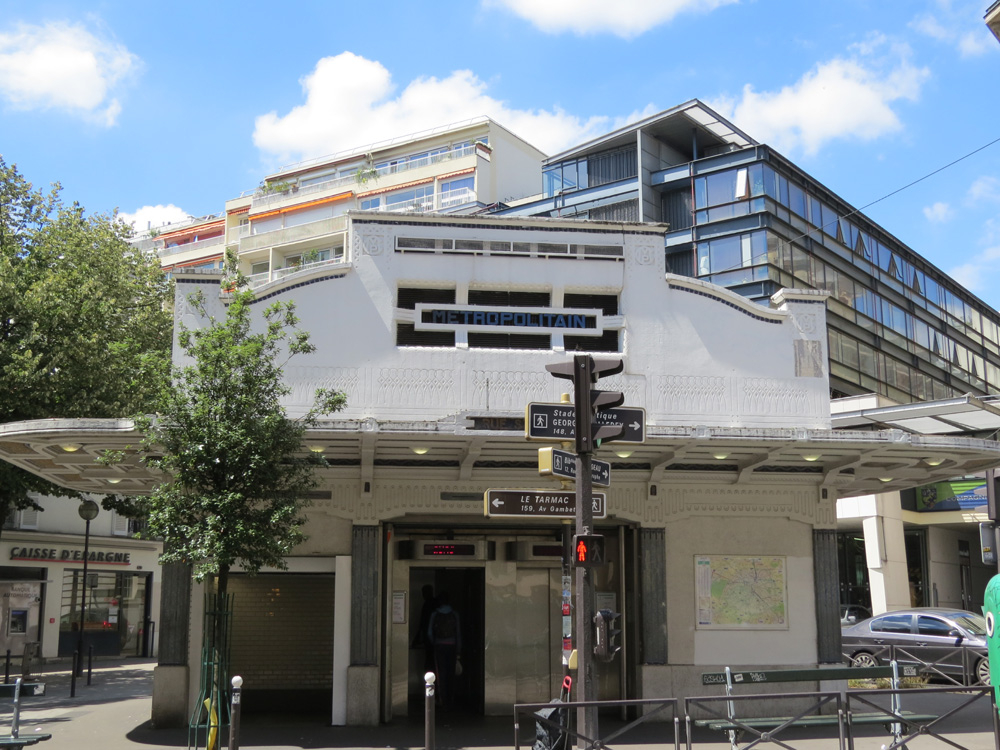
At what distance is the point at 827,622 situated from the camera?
16531mm

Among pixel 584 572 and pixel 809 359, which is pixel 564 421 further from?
pixel 809 359

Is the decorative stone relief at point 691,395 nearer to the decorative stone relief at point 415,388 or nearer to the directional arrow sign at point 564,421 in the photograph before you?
the decorative stone relief at point 415,388

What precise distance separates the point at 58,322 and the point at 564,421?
52.5 feet

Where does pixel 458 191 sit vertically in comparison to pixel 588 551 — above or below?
above

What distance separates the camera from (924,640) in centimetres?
2239

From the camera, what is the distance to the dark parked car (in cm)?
2111

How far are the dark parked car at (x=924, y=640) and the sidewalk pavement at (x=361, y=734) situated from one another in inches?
131

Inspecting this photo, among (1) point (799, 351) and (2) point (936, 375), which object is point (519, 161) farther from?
(1) point (799, 351)

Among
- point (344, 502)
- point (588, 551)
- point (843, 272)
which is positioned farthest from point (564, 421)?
point (843, 272)

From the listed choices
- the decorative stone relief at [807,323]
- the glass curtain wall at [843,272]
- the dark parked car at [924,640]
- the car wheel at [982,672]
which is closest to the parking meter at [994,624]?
the decorative stone relief at [807,323]

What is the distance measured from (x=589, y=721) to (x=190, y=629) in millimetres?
7546

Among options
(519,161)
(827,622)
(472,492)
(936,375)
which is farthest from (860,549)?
(519,161)

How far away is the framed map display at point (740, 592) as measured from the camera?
1639 centimetres

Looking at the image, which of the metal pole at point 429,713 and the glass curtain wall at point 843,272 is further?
the glass curtain wall at point 843,272
